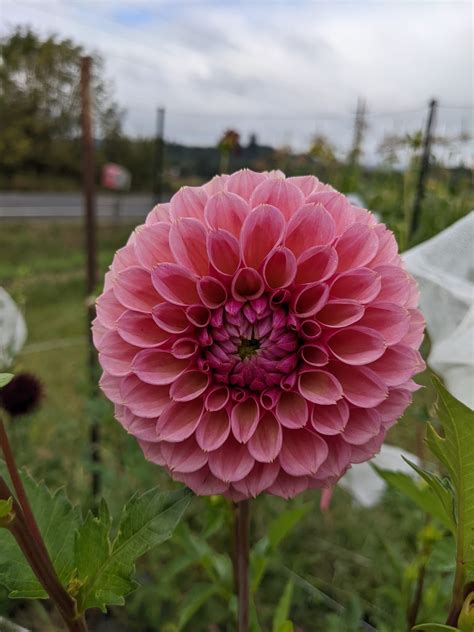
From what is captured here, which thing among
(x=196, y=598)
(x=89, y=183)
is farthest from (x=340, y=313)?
(x=89, y=183)

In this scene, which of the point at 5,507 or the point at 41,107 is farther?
the point at 41,107

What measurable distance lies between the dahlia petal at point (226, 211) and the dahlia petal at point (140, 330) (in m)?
0.06

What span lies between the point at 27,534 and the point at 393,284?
0.69 ft

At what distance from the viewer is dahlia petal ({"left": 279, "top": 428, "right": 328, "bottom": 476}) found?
29 centimetres

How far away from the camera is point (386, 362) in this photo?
0.99 ft

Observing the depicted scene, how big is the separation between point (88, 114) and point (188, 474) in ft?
3.51

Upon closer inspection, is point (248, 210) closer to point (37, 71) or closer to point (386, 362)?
point (386, 362)

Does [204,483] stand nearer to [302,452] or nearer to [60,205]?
[302,452]

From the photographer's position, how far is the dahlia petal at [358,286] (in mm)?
294

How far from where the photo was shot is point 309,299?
1.02 feet

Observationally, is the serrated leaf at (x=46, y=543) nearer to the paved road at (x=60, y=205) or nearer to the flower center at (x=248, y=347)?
the flower center at (x=248, y=347)

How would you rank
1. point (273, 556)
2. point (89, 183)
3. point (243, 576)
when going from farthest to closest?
point (89, 183), point (273, 556), point (243, 576)

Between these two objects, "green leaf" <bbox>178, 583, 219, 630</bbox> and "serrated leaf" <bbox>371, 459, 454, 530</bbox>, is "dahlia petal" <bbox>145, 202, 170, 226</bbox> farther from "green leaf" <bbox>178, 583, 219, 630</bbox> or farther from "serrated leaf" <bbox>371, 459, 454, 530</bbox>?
"green leaf" <bbox>178, 583, 219, 630</bbox>

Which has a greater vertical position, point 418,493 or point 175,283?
point 175,283
